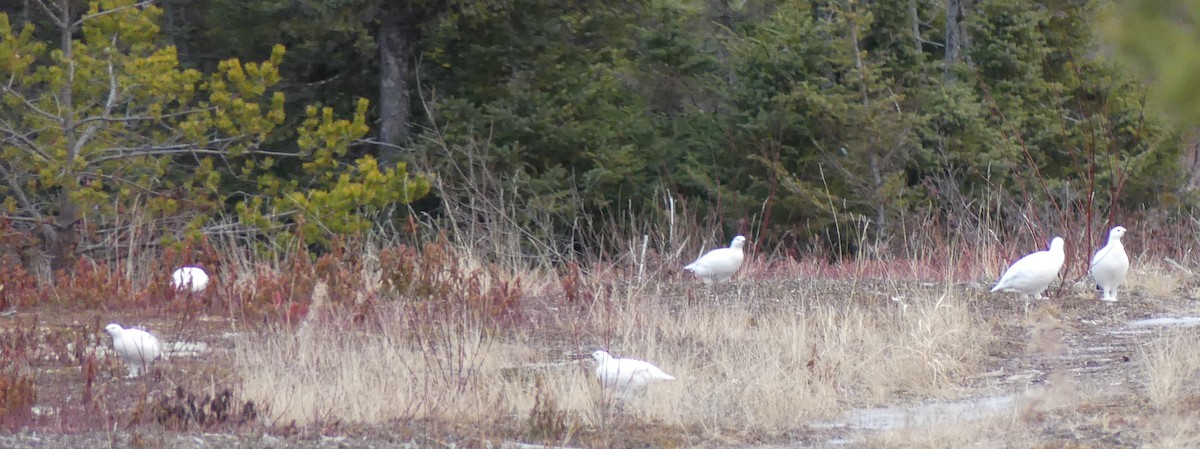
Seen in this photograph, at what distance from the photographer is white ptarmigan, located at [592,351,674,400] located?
6969mm

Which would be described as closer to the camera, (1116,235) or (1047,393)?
(1047,393)

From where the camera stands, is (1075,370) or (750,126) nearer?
(1075,370)

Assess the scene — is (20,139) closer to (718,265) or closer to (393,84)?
(393,84)

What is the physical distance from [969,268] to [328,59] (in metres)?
11.0

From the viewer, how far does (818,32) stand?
76.6ft

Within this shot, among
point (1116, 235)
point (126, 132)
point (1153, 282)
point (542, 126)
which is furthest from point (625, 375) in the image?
point (542, 126)

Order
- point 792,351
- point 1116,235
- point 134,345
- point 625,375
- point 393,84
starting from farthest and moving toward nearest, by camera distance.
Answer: point 393,84, point 1116,235, point 792,351, point 134,345, point 625,375

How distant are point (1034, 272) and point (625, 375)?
179 inches

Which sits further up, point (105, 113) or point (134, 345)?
point (105, 113)

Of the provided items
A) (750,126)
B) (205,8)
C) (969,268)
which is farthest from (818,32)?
(969,268)

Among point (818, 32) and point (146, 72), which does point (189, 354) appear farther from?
point (818, 32)

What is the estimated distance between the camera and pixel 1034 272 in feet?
34.0

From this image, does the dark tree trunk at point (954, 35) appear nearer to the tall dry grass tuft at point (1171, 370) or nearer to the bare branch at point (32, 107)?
the bare branch at point (32, 107)

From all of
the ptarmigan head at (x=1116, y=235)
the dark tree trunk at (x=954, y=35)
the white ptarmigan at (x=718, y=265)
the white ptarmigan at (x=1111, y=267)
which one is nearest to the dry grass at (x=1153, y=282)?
the white ptarmigan at (x=1111, y=267)
